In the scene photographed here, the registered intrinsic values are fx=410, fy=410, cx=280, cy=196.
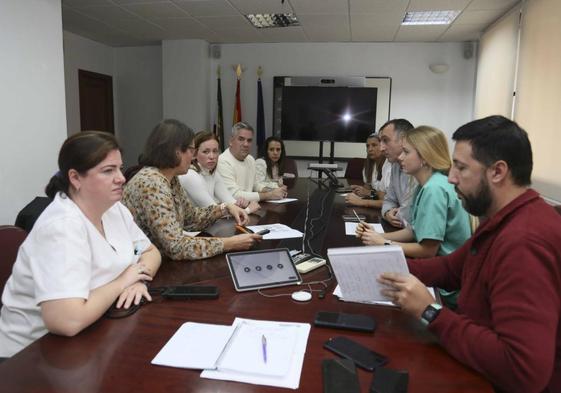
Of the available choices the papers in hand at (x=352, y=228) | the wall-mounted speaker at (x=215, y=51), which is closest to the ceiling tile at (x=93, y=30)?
the wall-mounted speaker at (x=215, y=51)

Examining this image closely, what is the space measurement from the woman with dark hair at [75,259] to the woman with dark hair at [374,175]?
98.2 inches

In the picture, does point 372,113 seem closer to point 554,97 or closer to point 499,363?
point 554,97

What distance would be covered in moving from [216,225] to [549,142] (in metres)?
2.87

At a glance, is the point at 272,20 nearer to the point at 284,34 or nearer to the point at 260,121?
the point at 284,34

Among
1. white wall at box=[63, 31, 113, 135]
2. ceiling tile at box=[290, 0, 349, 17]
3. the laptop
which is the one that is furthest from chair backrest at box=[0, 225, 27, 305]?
white wall at box=[63, 31, 113, 135]

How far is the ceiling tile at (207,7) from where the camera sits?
426 cm

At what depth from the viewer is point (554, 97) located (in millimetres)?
3322

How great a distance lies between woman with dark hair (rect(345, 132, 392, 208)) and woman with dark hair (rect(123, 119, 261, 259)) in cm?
194

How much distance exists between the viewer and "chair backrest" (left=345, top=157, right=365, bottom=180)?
5687 millimetres

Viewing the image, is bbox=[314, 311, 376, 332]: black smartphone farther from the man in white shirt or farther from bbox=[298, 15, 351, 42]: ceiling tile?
bbox=[298, 15, 351, 42]: ceiling tile

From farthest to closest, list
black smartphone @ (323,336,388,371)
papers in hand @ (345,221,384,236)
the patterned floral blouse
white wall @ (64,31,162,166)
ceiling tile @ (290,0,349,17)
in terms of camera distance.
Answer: white wall @ (64,31,162,166)
ceiling tile @ (290,0,349,17)
papers in hand @ (345,221,384,236)
the patterned floral blouse
black smartphone @ (323,336,388,371)

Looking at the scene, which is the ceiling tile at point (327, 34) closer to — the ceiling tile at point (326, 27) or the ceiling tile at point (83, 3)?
the ceiling tile at point (326, 27)

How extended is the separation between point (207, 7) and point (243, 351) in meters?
4.22

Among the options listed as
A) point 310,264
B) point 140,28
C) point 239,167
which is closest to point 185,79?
point 140,28
